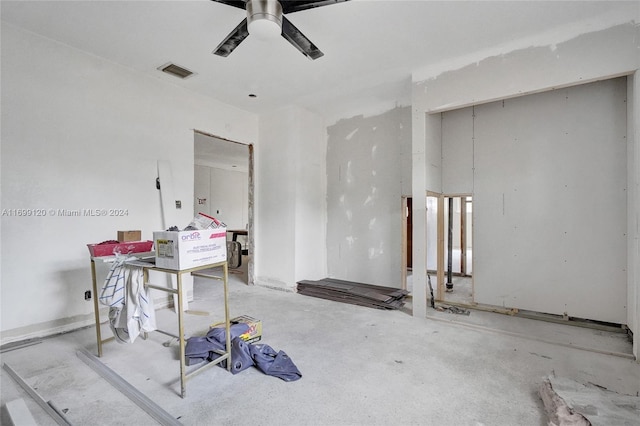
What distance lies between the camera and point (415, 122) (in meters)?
3.98

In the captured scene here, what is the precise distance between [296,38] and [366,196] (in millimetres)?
3160

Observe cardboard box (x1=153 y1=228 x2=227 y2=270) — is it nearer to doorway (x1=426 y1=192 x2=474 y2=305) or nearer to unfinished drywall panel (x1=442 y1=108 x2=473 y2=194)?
doorway (x1=426 y1=192 x2=474 y2=305)

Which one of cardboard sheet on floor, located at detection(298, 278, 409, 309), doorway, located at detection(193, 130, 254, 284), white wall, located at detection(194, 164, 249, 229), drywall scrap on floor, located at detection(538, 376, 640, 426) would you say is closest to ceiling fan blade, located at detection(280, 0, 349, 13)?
drywall scrap on floor, located at detection(538, 376, 640, 426)

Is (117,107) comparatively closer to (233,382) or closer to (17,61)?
(17,61)

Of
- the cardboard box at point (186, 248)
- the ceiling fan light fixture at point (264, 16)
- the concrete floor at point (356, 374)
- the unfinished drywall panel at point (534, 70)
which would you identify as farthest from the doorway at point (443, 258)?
the cardboard box at point (186, 248)

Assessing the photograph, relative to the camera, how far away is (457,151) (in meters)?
4.55

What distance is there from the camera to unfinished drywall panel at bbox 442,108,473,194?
4.46 metres

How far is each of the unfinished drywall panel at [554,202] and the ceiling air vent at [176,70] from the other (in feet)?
13.5

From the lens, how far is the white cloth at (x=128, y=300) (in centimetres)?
242

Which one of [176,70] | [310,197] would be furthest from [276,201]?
[176,70]

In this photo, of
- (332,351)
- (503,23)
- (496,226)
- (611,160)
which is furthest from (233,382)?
(611,160)

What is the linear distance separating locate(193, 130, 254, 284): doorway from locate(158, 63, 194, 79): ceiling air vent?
309 cm

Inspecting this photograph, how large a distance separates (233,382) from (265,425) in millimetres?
587

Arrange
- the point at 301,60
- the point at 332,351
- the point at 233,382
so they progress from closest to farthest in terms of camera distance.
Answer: the point at 233,382 < the point at 332,351 < the point at 301,60
